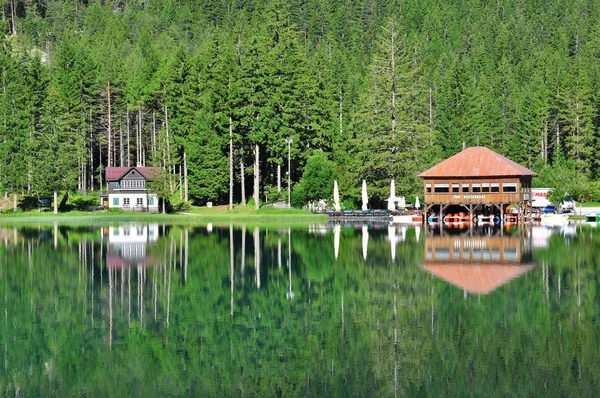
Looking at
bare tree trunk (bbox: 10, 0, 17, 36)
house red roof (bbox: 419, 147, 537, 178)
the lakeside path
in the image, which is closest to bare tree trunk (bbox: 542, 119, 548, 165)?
house red roof (bbox: 419, 147, 537, 178)

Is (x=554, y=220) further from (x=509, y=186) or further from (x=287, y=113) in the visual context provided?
Result: (x=287, y=113)

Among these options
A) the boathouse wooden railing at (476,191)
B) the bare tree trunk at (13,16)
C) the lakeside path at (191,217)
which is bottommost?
the lakeside path at (191,217)

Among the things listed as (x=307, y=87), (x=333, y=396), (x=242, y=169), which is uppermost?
(x=307, y=87)

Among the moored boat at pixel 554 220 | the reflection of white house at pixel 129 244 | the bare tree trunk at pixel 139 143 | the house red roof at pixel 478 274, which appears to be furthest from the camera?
the bare tree trunk at pixel 139 143

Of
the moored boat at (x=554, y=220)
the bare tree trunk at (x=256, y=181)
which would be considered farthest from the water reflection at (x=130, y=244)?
the moored boat at (x=554, y=220)

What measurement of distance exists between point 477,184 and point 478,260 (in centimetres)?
3297

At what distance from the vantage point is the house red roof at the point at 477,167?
239 feet

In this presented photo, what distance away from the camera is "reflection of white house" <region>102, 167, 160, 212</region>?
100312mm

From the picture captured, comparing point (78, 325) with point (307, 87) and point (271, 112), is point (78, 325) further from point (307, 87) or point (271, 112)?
point (307, 87)

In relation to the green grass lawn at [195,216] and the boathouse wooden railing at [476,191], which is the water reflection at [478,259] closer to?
the boathouse wooden railing at [476,191]

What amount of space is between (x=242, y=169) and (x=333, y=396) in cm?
7383

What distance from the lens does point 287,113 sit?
90875 millimetres

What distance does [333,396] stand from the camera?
18.5 m

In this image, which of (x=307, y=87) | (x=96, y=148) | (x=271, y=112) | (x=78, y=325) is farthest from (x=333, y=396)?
(x=96, y=148)
